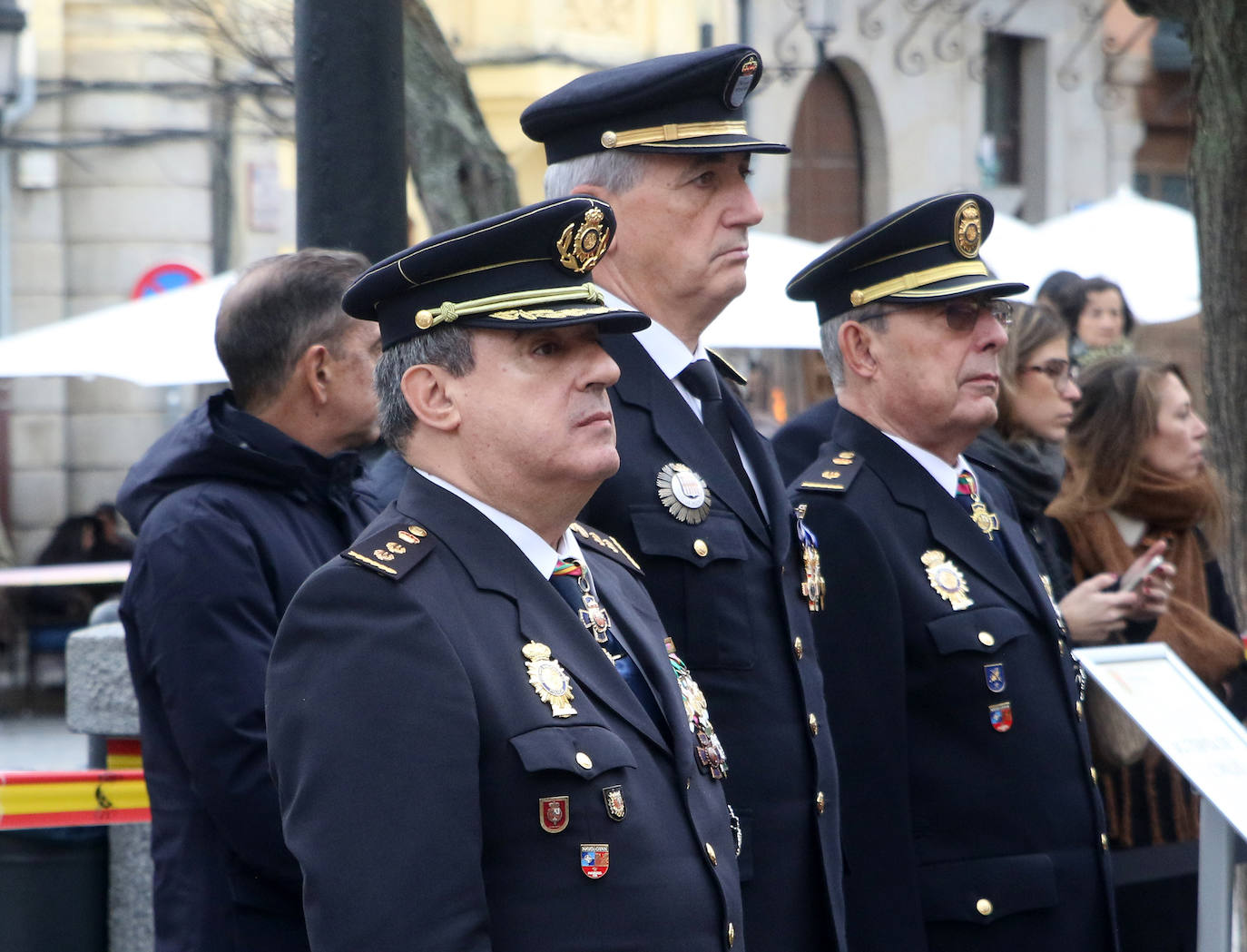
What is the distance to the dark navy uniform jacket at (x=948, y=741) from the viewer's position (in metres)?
3.28

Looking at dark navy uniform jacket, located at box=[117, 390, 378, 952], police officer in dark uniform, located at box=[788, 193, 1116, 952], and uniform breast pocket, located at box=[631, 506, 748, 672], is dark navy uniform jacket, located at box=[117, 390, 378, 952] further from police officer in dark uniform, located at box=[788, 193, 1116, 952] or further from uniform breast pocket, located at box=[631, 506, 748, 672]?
police officer in dark uniform, located at box=[788, 193, 1116, 952]

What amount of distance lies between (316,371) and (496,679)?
1344 mm

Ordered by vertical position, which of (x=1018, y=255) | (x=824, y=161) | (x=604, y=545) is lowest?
(x=604, y=545)

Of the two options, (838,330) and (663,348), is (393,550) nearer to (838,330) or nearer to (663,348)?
(663,348)

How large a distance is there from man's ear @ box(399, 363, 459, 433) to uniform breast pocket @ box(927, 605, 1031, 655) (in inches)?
49.4

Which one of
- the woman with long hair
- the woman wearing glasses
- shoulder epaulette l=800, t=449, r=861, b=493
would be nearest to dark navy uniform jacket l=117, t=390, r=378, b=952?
shoulder epaulette l=800, t=449, r=861, b=493

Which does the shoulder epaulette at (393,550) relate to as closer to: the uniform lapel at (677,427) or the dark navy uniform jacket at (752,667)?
the dark navy uniform jacket at (752,667)

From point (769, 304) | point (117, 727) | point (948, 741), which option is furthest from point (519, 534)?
point (769, 304)

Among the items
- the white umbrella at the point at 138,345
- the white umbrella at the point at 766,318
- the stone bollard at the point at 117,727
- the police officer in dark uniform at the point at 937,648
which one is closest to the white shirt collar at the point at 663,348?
the police officer in dark uniform at the point at 937,648

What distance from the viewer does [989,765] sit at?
3.38m

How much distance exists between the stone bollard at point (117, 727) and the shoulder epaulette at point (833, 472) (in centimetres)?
182

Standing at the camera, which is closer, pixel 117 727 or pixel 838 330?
pixel 838 330

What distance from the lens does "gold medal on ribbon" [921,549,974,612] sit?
347 centimetres

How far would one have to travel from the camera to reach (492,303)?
8.17 feet
